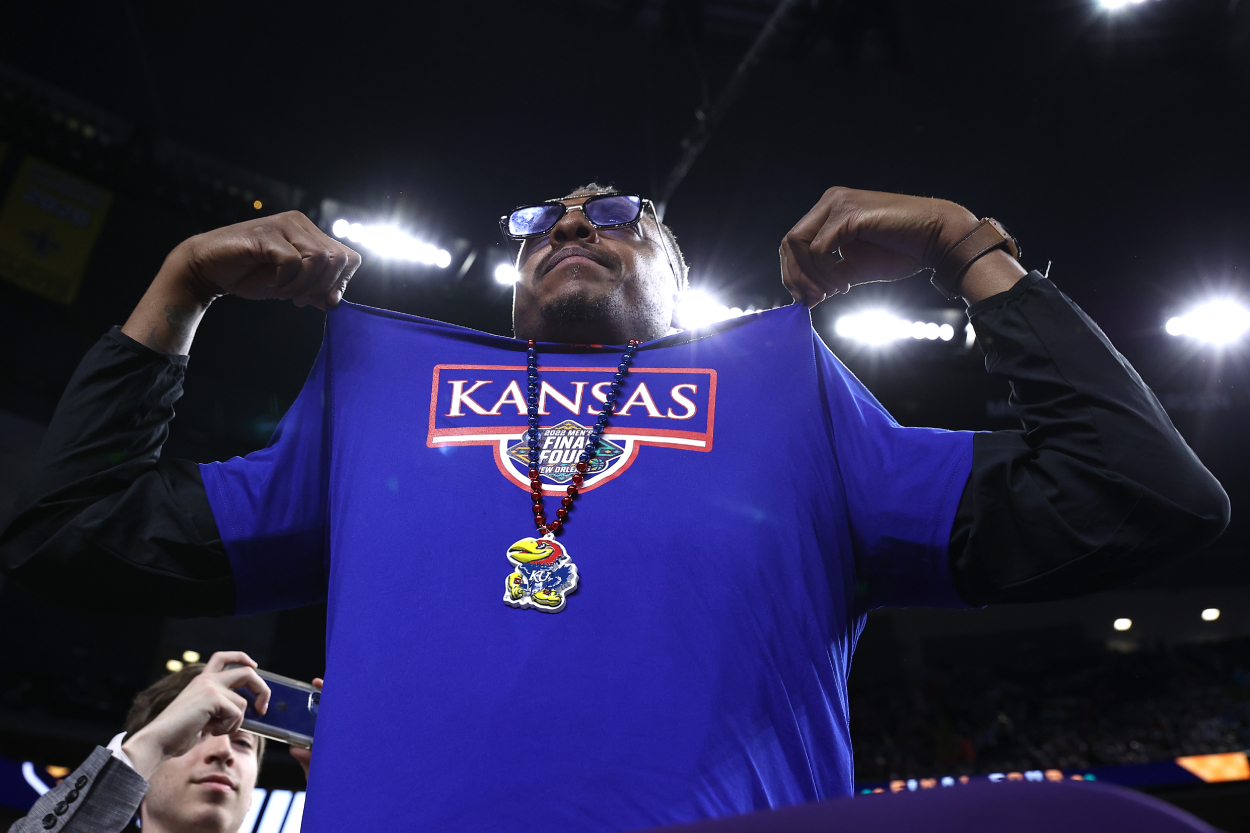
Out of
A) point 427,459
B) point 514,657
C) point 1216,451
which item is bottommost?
point 514,657

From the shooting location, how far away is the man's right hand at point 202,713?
1.64 m

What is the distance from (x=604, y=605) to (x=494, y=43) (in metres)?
5.61

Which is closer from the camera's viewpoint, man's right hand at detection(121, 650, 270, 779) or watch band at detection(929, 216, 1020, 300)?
watch band at detection(929, 216, 1020, 300)

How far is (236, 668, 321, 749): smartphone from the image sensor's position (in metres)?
1.51

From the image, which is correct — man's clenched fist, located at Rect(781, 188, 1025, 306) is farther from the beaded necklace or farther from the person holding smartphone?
the person holding smartphone

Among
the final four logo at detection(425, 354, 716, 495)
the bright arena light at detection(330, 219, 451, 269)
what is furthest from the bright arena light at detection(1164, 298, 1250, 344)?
the final four logo at detection(425, 354, 716, 495)

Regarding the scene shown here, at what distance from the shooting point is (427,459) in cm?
108

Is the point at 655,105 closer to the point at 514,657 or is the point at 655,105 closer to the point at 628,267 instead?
the point at 628,267

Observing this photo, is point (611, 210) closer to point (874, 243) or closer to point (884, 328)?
point (874, 243)

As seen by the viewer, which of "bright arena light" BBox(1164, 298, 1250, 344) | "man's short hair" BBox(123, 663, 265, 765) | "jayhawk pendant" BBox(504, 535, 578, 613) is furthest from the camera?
"bright arena light" BBox(1164, 298, 1250, 344)

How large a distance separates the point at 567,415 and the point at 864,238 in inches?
19.3

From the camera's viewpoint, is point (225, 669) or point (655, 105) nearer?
point (225, 669)

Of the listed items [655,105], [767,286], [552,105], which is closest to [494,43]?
[552,105]

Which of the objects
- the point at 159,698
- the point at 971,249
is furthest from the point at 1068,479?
the point at 159,698
